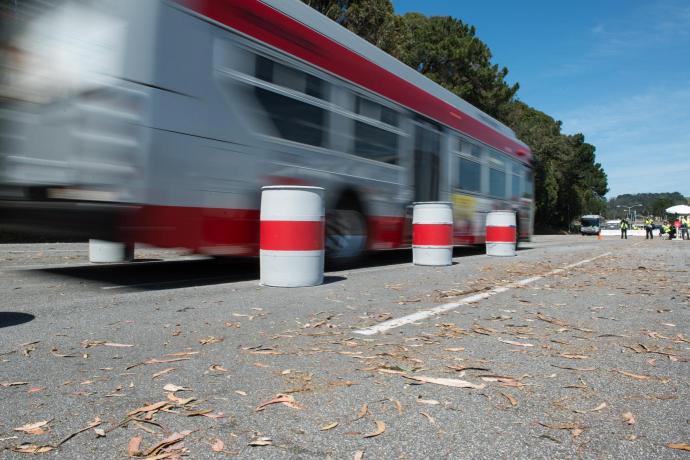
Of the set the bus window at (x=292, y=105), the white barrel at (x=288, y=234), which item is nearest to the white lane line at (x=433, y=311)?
the white barrel at (x=288, y=234)

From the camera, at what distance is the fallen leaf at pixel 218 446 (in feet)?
6.11

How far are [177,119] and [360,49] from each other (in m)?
4.13

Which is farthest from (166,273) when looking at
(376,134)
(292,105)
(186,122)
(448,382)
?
(448,382)

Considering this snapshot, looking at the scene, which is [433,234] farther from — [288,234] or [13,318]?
[13,318]

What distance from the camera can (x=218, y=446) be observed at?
188cm

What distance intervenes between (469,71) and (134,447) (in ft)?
119

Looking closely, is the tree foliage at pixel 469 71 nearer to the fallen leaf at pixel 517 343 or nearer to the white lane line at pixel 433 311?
the white lane line at pixel 433 311

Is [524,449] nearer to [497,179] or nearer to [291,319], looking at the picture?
[291,319]

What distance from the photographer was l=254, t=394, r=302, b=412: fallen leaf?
227 cm

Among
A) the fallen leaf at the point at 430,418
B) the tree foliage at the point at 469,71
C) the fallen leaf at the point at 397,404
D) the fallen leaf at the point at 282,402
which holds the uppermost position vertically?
the tree foliage at the point at 469,71

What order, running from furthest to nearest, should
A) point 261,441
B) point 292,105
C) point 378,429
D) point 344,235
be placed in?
1. point 344,235
2. point 292,105
3. point 378,429
4. point 261,441

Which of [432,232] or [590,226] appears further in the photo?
[590,226]

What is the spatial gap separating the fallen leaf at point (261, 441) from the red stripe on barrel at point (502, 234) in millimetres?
10947

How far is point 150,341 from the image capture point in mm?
3369
